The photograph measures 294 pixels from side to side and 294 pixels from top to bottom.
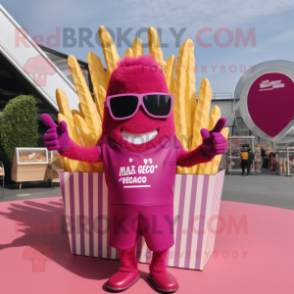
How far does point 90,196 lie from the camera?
2.59 metres

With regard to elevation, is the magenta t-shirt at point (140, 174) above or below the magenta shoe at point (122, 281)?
above

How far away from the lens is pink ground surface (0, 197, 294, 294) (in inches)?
81.0

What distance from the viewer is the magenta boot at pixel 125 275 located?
200 cm

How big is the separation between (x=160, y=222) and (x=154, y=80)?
106 centimetres

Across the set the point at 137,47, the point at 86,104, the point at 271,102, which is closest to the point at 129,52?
the point at 137,47

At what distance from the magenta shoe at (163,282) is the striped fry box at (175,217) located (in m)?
0.34

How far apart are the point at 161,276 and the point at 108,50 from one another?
2.19m

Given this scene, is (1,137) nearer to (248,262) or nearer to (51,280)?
(51,280)

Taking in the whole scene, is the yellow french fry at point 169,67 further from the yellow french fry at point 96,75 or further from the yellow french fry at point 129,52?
the yellow french fry at point 96,75

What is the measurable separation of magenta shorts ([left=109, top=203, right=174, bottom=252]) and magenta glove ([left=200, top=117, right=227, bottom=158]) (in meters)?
0.54

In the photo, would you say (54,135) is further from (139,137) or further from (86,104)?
(86,104)

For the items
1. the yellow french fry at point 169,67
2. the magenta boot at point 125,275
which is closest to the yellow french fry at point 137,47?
the yellow french fry at point 169,67

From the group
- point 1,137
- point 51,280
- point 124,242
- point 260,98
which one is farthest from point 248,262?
point 260,98

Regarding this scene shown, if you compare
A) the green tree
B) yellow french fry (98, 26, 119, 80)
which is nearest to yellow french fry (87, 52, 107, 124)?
yellow french fry (98, 26, 119, 80)
